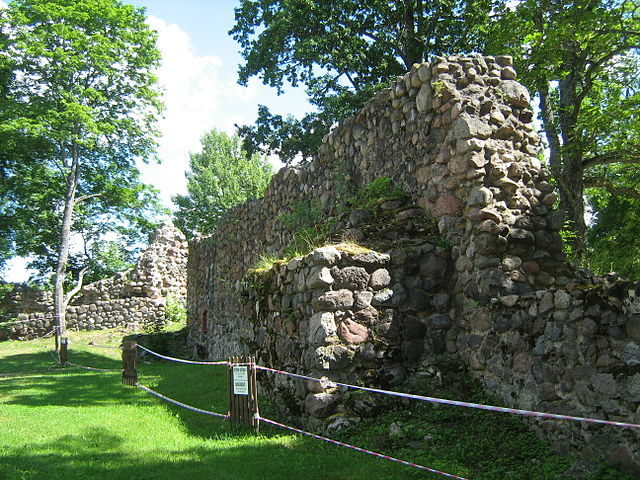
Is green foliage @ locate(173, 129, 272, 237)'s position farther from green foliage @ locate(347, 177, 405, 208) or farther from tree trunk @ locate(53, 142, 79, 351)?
green foliage @ locate(347, 177, 405, 208)

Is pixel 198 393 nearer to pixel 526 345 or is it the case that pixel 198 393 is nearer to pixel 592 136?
pixel 526 345

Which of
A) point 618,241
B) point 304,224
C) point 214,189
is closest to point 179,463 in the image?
point 304,224

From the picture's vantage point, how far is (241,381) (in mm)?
6434

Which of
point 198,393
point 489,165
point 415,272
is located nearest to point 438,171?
point 489,165

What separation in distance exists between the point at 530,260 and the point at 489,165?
1199mm

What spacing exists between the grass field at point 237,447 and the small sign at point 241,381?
0.45m

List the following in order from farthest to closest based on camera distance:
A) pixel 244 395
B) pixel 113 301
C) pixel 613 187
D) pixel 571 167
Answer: pixel 113 301 → pixel 613 187 → pixel 571 167 → pixel 244 395

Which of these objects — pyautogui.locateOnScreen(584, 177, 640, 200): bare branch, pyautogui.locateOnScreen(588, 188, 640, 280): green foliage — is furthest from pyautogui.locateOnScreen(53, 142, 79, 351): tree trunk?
pyautogui.locateOnScreen(584, 177, 640, 200): bare branch

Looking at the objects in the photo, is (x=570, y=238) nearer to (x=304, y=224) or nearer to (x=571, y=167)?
(x=571, y=167)

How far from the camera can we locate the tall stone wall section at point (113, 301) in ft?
79.6

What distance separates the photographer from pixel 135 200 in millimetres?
23578

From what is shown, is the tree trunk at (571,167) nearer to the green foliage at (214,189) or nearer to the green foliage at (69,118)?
the green foliage at (69,118)

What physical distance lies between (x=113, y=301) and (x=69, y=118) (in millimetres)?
8948

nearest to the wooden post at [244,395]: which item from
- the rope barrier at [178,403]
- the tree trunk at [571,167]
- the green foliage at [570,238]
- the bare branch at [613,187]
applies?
the rope barrier at [178,403]
